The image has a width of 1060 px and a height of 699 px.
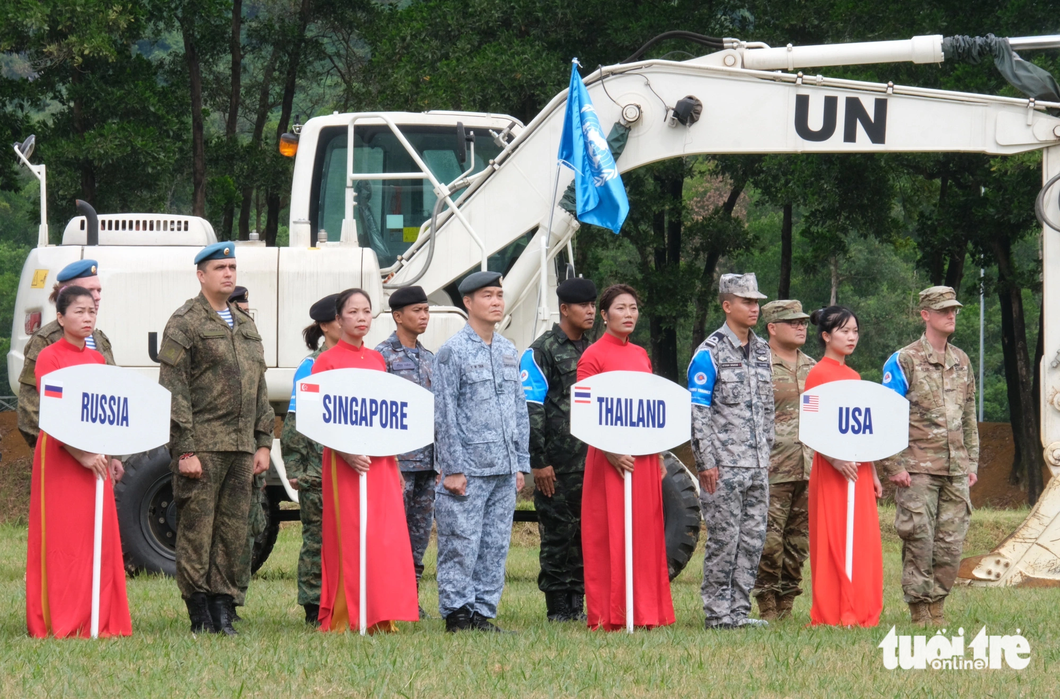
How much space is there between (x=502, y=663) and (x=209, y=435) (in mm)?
2002

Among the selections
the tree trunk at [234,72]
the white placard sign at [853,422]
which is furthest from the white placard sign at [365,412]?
the tree trunk at [234,72]

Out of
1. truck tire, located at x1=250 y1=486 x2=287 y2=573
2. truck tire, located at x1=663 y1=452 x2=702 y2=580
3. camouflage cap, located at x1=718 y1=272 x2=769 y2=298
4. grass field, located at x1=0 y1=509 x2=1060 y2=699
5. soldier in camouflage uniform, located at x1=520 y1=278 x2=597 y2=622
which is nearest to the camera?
grass field, located at x1=0 y1=509 x2=1060 y2=699

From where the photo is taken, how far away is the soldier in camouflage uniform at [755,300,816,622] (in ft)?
28.3

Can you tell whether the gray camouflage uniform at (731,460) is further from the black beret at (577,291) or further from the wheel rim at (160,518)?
the wheel rim at (160,518)

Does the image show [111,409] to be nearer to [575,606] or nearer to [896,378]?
[575,606]

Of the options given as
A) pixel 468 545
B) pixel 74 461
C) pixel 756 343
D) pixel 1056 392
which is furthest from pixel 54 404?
pixel 1056 392

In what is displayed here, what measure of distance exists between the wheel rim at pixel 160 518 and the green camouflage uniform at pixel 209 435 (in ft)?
11.3

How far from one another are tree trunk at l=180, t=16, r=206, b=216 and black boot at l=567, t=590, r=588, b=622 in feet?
53.9

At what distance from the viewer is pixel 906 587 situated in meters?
8.00

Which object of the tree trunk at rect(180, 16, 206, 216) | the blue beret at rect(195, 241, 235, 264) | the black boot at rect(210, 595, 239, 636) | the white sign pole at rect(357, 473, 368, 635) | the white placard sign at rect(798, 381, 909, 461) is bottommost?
the black boot at rect(210, 595, 239, 636)

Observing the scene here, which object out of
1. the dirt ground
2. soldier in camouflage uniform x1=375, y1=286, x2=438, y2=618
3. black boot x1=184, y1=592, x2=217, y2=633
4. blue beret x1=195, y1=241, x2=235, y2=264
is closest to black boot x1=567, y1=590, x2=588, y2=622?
soldier in camouflage uniform x1=375, y1=286, x2=438, y2=618

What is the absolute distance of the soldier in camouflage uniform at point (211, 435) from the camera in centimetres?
731

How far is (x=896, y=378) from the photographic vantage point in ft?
26.9

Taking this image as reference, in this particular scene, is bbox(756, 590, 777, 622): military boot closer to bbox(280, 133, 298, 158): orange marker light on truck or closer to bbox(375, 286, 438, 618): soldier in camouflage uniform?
bbox(375, 286, 438, 618): soldier in camouflage uniform
